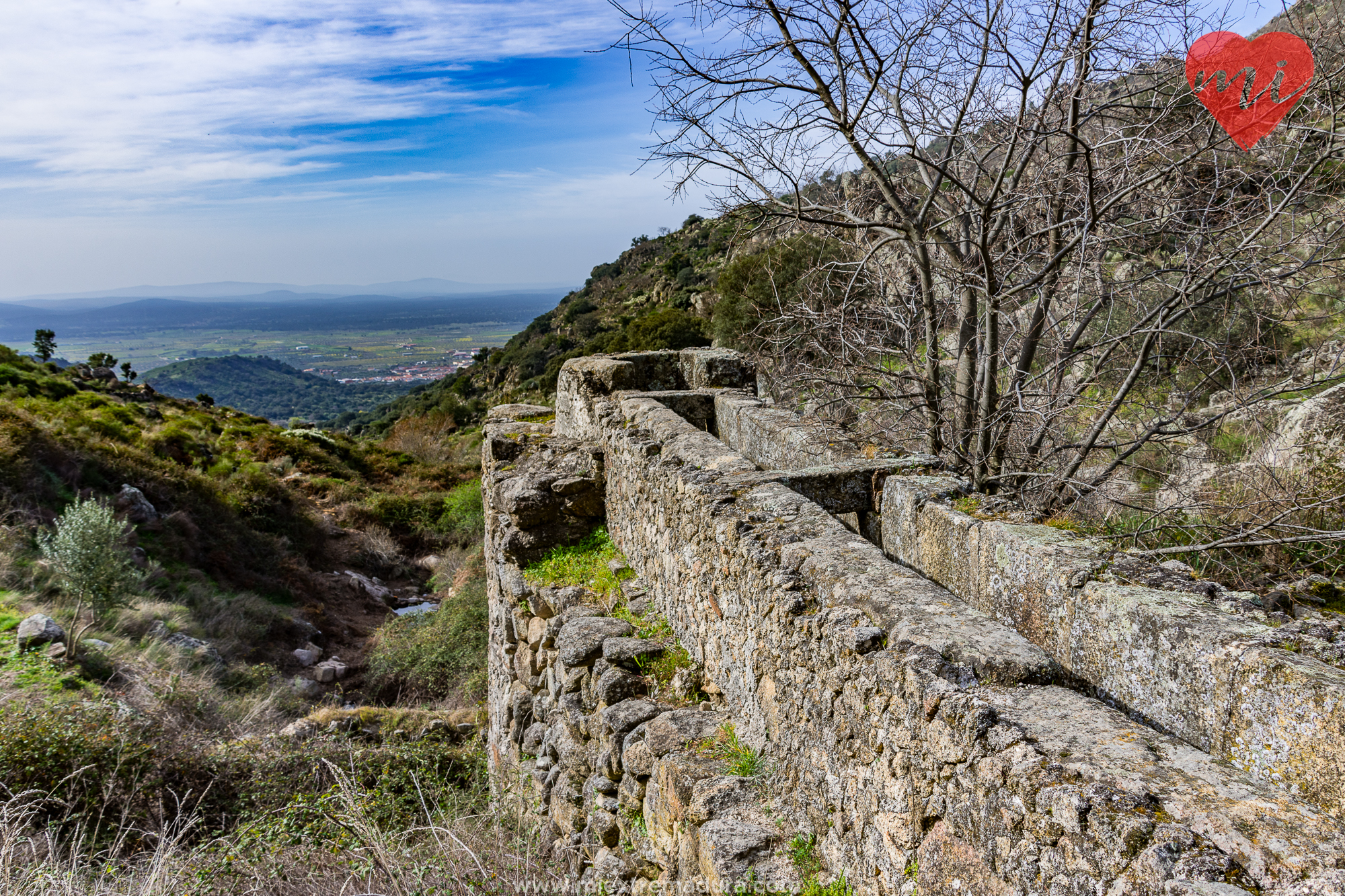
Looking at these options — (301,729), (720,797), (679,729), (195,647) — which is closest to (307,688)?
(195,647)

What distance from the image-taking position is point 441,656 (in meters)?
12.7

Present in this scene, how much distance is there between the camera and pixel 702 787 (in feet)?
10.4

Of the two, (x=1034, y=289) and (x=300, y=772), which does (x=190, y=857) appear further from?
(x=1034, y=289)

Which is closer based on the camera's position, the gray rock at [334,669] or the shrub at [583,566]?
the shrub at [583,566]

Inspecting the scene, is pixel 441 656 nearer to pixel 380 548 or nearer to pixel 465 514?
pixel 465 514

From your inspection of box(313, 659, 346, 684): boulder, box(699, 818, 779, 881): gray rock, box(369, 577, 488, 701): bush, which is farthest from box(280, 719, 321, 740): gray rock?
box(699, 818, 779, 881): gray rock

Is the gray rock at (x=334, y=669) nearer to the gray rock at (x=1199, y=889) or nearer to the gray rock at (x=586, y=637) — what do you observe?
the gray rock at (x=586, y=637)

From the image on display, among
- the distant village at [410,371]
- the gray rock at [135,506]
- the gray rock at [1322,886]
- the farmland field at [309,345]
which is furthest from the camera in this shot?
the farmland field at [309,345]

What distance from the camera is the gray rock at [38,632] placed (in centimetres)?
894

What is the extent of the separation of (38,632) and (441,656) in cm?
542

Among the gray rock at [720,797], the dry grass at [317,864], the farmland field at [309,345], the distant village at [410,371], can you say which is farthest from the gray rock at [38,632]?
the farmland field at [309,345]

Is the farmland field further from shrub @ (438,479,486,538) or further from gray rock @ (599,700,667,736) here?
gray rock @ (599,700,667,736)

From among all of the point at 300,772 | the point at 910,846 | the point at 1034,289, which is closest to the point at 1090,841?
the point at 910,846

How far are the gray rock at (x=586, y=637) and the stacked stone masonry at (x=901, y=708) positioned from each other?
19 mm
